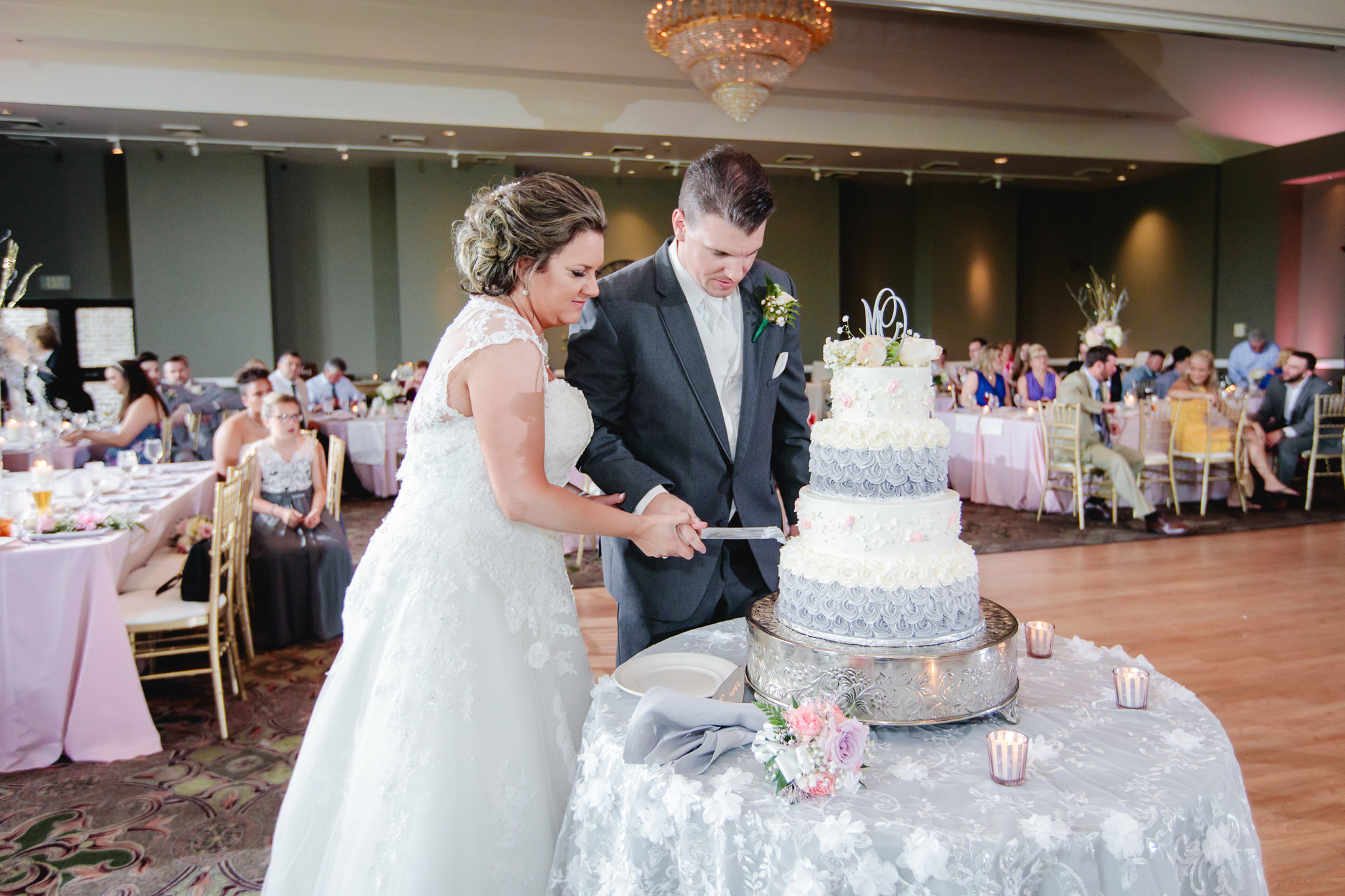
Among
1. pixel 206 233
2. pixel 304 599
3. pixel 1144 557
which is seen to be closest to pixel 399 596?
pixel 304 599

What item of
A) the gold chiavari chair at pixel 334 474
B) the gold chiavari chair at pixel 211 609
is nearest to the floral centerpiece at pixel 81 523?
the gold chiavari chair at pixel 211 609

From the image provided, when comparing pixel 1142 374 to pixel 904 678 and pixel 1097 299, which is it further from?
pixel 904 678

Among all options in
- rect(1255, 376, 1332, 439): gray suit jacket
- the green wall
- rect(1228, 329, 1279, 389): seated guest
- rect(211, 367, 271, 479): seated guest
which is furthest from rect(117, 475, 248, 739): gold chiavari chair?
rect(1228, 329, 1279, 389): seated guest

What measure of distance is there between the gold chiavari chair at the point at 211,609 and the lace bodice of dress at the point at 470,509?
78.5 inches

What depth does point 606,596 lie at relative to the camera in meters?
5.55

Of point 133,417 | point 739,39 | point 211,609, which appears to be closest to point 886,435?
point 211,609

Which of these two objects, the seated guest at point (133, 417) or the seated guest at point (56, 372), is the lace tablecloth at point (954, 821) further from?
the seated guest at point (56, 372)

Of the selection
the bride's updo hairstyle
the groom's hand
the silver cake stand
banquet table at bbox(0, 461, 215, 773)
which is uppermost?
the bride's updo hairstyle

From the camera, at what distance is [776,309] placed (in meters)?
2.18

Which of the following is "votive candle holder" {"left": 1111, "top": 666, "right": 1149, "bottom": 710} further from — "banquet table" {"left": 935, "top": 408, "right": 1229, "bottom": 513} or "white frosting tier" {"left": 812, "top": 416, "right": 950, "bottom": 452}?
"banquet table" {"left": 935, "top": 408, "right": 1229, "bottom": 513}

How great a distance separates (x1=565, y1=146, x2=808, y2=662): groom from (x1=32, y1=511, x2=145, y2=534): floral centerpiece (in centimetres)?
262

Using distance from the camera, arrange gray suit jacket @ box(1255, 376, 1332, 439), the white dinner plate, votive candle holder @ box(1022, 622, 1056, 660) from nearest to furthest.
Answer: the white dinner plate
votive candle holder @ box(1022, 622, 1056, 660)
gray suit jacket @ box(1255, 376, 1332, 439)

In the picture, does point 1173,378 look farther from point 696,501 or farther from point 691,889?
point 691,889

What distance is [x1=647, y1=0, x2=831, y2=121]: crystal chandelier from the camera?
290 inches
